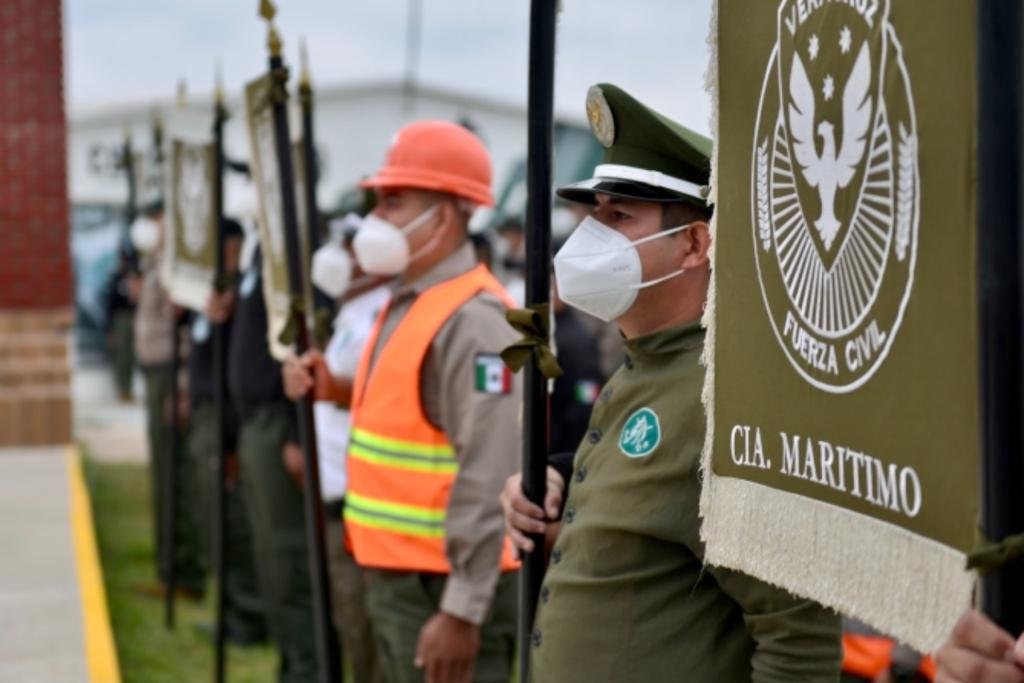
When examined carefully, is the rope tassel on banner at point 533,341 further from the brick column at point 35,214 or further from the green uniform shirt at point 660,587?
the brick column at point 35,214

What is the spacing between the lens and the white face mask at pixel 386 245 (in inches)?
161

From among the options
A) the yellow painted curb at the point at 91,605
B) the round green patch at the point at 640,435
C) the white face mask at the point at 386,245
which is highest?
the white face mask at the point at 386,245

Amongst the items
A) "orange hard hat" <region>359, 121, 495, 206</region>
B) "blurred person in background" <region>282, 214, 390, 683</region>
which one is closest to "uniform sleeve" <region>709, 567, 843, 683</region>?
"orange hard hat" <region>359, 121, 495, 206</region>

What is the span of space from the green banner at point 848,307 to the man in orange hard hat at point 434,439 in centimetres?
180

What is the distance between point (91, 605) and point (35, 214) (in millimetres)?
6518

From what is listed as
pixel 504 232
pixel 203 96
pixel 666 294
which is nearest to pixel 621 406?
pixel 666 294

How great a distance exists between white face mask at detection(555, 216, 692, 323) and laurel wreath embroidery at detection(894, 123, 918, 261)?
1050 mm

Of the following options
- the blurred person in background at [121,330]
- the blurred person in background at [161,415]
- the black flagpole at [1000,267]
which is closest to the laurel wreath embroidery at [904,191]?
the black flagpole at [1000,267]

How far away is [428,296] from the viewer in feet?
13.1

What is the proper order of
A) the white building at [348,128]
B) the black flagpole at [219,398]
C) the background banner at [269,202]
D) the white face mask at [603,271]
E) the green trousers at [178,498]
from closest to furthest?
1. the white face mask at [603,271]
2. the background banner at [269,202]
3. the black flagpole at [219,398]
4. the green trousers at [178,498]
5. the white building at [348,128]

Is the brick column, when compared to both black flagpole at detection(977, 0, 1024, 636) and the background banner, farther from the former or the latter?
black flagpole at detection(977, 0, 1024, 636)

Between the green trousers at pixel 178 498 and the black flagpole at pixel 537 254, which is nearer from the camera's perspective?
the black flagpole at pixel 537 254

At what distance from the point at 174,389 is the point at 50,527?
1.06m

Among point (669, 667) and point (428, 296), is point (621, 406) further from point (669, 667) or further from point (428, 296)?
point (428, 296)
